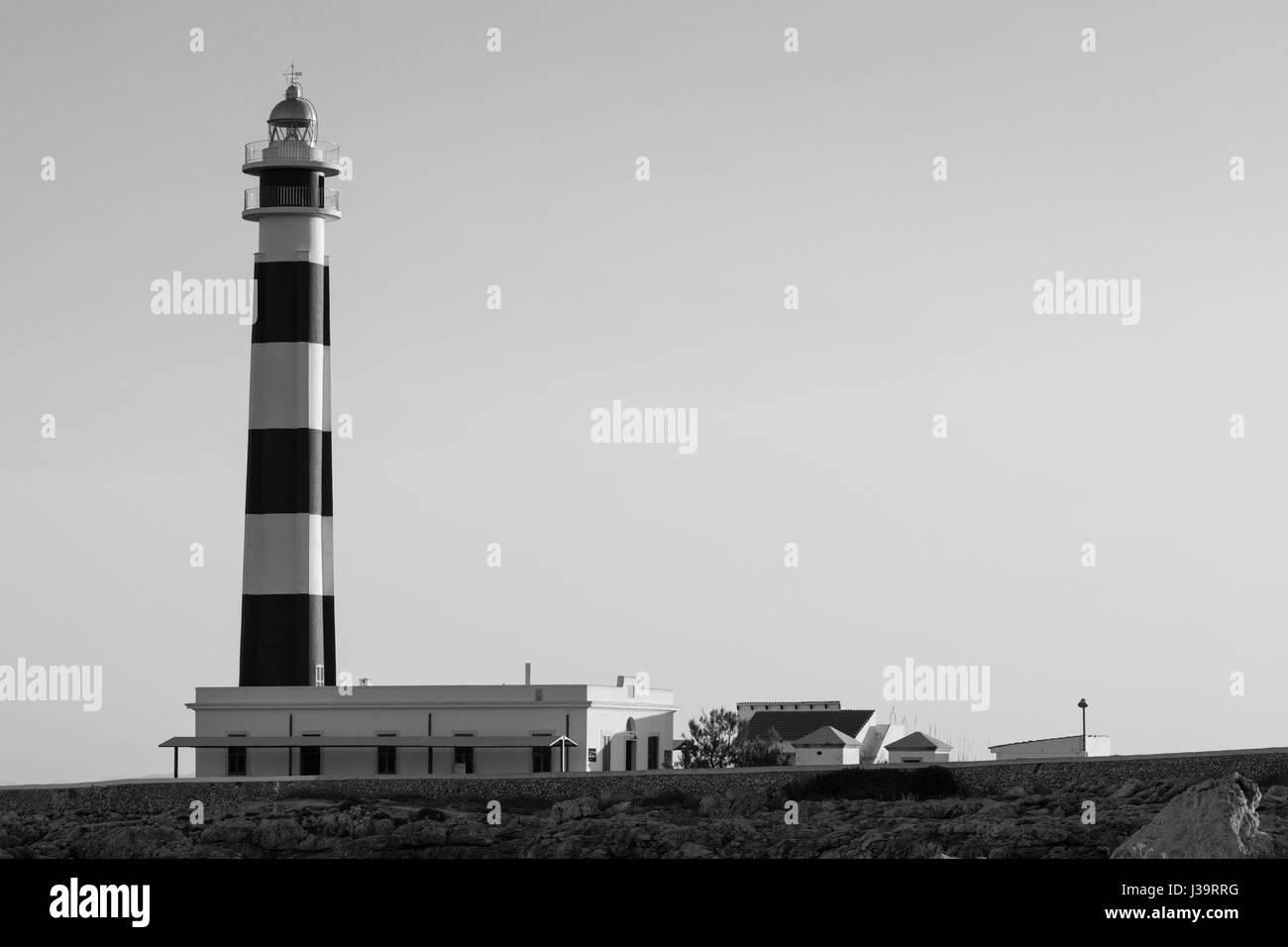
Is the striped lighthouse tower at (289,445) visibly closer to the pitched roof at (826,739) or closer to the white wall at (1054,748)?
the white wall at (1054,748)

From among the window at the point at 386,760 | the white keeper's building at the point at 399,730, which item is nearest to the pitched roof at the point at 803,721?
the white keeper's building at the point at 399,730

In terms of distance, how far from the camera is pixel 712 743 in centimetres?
7800

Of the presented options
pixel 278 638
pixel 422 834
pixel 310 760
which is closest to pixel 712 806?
pixel 422 834

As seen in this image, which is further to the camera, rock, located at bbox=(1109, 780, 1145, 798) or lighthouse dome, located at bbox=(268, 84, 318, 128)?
lighthouse dome, located at bbox=(268, 84, 318, 128)

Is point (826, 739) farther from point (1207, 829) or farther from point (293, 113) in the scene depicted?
point (1207, 829)

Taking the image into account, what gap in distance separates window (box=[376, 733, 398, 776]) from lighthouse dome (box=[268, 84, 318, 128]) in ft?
54.0

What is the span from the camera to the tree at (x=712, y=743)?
245ft

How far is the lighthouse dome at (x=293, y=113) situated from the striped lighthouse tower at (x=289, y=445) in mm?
1286

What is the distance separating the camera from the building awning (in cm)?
6119

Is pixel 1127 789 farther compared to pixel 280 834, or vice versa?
pixel 280 834

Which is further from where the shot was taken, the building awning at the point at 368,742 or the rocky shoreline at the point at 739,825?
the building awning at the point at 368,742

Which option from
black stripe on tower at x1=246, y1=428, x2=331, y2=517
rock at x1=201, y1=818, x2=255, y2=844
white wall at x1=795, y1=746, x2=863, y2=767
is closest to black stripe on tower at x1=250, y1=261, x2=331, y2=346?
black stripe on tower at x1=246, y1=428, x2=331, y2=517

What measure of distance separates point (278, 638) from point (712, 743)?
19824 millimetres

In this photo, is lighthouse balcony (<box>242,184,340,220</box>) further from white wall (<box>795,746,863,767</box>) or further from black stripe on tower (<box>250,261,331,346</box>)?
white wall (<box>795,746,863,767</box>)
